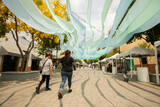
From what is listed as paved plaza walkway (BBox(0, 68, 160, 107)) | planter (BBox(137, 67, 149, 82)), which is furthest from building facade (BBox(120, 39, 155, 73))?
paved plaza walkway (BBox(0, 68, 160, 107))

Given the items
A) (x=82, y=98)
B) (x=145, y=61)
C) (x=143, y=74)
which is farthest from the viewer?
(x=145, y=61)

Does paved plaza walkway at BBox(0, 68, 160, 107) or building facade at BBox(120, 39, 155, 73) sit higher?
building facade at BBox(120, 39, 155, 73)

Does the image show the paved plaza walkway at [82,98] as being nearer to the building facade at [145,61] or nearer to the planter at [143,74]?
the planter at [143,74]

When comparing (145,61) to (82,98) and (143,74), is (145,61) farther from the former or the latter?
(82,98)

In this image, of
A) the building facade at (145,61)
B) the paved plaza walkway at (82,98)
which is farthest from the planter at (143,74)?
the building facade at (145,61)

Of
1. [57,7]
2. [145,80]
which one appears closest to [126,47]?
[145,80]

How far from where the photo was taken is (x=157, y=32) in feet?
23.2

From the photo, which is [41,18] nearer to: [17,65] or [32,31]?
[32,31]

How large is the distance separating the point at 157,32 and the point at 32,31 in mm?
10429

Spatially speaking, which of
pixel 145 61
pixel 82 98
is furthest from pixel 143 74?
pixel 145 61

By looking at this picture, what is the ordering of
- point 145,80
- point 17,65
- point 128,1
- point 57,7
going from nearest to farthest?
point 128,1 → point 57,7 → point 145,80 → point 17,65

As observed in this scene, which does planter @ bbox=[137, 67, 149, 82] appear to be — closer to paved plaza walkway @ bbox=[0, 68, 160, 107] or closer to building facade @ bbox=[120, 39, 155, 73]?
paved plaza walkway @ bbox=[0, 68, 160, 107]

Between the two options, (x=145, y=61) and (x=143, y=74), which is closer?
(x=143, y=74)

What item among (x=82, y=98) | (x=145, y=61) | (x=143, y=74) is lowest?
(x=82, y=98)
